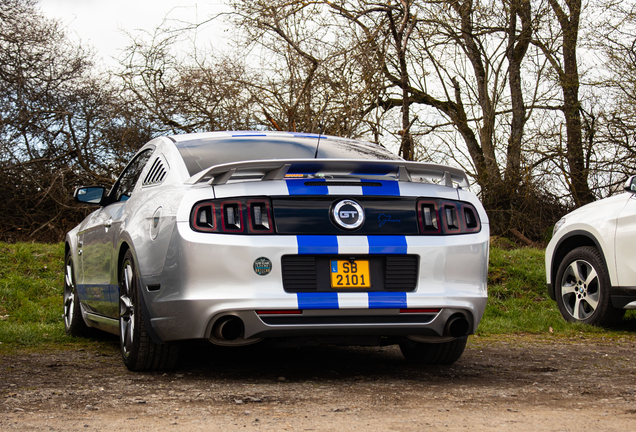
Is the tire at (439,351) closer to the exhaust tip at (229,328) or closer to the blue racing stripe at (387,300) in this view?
the blue racing stripe at (387,300)

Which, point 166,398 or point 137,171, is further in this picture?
point 137,171

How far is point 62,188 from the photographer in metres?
12.5

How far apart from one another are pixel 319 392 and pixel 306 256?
690 millimetres

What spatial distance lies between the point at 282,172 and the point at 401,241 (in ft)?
2.38

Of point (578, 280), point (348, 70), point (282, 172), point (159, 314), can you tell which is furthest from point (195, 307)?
point (348, 70)

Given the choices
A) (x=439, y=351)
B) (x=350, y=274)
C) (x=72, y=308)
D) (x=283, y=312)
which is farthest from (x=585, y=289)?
(x=72, y=308)

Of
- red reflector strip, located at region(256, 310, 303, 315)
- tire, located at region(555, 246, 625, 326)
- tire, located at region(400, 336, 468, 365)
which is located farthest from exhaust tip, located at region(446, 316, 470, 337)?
tire, located at region(555, 246, 625, 326)

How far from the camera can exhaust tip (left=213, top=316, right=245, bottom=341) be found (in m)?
3.73

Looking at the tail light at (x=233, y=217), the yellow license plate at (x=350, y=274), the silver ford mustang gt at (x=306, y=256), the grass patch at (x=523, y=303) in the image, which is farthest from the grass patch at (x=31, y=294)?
the grass patch at (x=523, y=303)

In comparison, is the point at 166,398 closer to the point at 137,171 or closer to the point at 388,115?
the point at 137,171

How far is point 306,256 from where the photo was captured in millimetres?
3754

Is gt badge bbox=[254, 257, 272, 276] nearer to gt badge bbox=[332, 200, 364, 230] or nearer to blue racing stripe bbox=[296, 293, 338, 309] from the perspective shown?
blue racing stripe bbox=[296, 293, 338, 309]

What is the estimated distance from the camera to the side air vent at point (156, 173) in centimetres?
450

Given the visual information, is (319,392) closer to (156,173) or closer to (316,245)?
(316,245)
